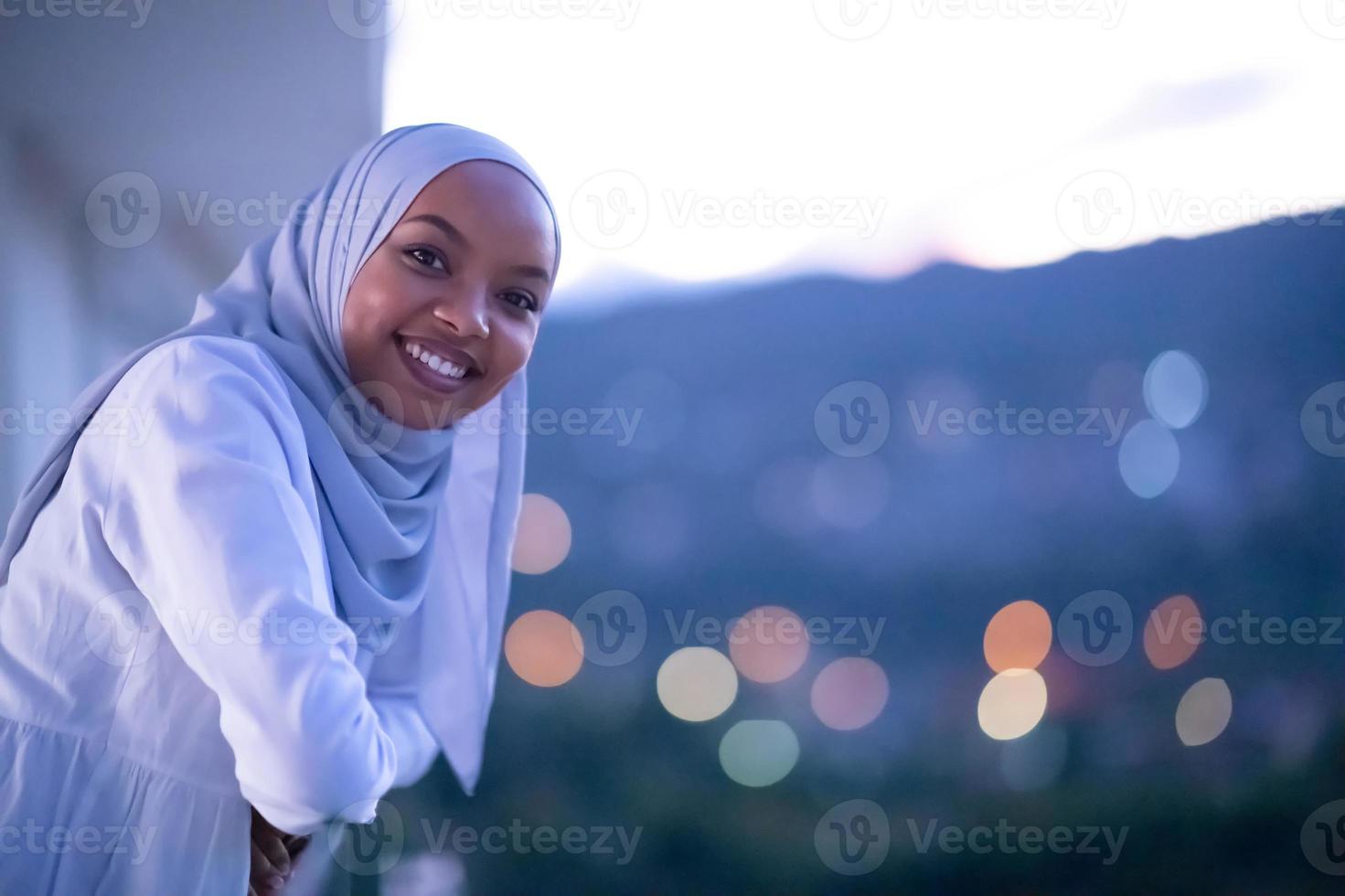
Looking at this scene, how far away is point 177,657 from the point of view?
70 cm

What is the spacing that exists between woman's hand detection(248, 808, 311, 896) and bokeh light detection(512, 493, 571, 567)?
0.87 metres

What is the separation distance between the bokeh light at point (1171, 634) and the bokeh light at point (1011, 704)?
19 centimetres

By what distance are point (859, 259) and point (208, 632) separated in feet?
4.41

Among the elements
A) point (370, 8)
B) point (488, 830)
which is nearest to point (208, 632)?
point (488, 830)

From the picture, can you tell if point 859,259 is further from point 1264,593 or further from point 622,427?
point 1264,593

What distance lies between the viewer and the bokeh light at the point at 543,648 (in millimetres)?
1623

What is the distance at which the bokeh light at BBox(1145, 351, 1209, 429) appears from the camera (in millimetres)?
1631

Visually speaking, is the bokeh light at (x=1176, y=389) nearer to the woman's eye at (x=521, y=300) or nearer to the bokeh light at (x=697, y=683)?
the bokeh light at (x=697, y=683)

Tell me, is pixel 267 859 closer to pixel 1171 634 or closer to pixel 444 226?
pixel 444 226

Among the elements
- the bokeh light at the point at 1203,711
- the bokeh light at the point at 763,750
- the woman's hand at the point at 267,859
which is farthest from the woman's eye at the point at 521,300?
the bokeh light at the point at 1203,711

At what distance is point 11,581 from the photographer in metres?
0.74

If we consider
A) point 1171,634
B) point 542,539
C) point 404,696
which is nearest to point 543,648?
point 542,539

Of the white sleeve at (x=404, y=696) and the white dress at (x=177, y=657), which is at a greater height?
the white dress at (x=177, y=657)

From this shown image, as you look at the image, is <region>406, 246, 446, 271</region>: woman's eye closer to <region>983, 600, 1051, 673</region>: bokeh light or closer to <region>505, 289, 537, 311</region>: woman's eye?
<region>505, 289, 537, 311</region>: woman's eye
